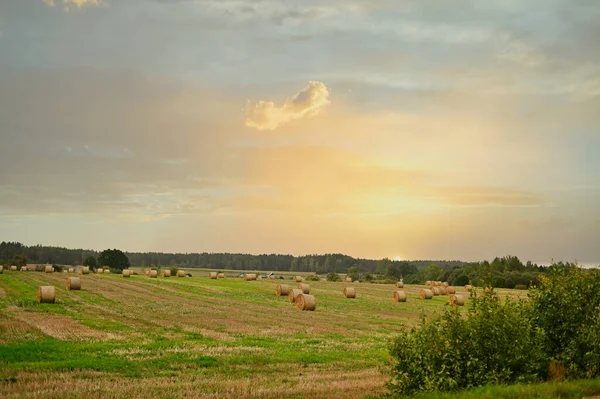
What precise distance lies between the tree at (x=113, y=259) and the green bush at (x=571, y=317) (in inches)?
5215

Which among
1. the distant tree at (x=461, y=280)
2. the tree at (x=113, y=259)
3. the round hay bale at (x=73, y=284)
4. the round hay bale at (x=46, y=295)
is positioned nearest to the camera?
the round hay bale at (x=46, y=295)

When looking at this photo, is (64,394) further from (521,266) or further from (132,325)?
(521,266)

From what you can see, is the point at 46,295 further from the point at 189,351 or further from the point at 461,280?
the point at 461,280

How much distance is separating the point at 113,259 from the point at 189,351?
126m

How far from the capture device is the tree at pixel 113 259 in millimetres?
139875

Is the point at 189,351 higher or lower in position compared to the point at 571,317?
lower

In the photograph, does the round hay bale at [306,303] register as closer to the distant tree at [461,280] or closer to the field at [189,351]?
the field at [189,351]

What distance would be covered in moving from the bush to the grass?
817 mm

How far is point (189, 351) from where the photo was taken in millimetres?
22109

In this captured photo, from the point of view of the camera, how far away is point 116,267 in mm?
139375

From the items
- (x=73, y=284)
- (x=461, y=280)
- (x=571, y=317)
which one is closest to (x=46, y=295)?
(x=73, y=284)

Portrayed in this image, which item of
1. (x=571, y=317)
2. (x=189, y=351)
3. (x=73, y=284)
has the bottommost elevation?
(x=189, y=351)

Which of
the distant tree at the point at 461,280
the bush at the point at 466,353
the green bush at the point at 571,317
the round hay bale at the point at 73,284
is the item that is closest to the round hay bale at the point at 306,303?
the green bush at the point at 571,317

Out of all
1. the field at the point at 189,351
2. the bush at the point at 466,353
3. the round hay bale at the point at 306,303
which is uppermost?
the bush at the point at 466,353
